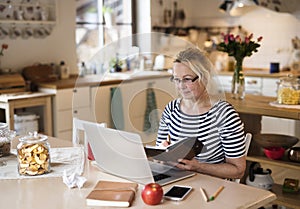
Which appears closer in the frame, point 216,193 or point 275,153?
point 216,193

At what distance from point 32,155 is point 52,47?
302 centimetres

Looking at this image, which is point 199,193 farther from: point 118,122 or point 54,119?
point 54,119

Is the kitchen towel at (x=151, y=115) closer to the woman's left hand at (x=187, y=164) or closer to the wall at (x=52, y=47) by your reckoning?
the woman's left hand at (x=187, y=164)

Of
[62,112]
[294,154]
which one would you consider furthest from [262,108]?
[62,112]

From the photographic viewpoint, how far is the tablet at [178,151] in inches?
64.7

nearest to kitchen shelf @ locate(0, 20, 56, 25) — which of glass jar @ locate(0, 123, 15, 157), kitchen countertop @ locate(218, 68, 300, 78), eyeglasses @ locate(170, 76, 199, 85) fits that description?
kitchen countertop @ locate(218, 68, 300, 78)

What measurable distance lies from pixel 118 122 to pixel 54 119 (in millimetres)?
2547

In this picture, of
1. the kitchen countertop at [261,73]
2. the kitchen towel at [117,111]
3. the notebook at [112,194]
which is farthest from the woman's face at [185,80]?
the kitchen countertop at [261,73]

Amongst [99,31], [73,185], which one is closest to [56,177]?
[73,185]

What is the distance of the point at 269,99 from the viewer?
333 cm

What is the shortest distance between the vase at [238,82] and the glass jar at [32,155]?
6.40 feet

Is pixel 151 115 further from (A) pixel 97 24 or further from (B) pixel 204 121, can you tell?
(A) pixel 97 24

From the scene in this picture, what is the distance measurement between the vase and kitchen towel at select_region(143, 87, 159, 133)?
1616 millimetres

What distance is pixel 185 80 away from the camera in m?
1.79
